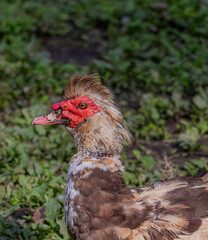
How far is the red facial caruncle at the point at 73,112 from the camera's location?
2979 mm

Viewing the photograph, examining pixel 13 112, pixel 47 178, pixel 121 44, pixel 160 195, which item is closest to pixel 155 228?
pixel 160 195

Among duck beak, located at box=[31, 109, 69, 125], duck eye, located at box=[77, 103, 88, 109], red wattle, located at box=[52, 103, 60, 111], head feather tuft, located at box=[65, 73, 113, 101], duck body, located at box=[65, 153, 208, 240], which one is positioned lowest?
duck body, located at box=[65, 153, 208, 240]

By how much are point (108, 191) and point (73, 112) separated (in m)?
0.61

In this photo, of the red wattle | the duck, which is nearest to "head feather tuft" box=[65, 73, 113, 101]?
the duck

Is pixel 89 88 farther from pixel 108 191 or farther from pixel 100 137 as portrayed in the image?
pixel 108 191

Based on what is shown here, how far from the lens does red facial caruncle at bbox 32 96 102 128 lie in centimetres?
298

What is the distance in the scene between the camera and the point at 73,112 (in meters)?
3.02

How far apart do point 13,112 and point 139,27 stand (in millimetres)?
2875

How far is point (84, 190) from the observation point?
278 centimetres

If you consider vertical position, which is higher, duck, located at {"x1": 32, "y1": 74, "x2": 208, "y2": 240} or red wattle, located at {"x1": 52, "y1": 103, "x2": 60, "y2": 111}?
red wattle, located at {"x1": 52, "y1": 103, "x2": 60, "y2": 111}

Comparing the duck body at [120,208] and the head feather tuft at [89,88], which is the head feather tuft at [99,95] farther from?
the duck body at [120,208]

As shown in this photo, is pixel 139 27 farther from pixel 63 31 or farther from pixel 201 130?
pixel 201 130

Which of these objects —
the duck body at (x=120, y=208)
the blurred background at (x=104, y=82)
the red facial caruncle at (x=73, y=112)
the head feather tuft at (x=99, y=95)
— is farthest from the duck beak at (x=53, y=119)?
the blurred background at (x=104, y=82)

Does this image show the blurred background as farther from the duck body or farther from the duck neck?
the duck body
